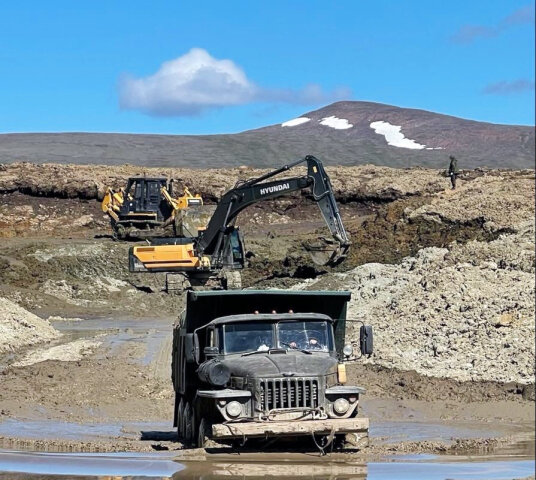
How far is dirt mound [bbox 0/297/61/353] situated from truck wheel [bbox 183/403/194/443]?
42.0 feet

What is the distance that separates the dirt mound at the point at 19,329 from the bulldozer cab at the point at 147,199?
44.6ft

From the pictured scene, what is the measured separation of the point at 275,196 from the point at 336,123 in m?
57.0

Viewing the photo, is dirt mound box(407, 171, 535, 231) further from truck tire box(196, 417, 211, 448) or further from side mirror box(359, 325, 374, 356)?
truck tire box(196, 417, 211, 448)

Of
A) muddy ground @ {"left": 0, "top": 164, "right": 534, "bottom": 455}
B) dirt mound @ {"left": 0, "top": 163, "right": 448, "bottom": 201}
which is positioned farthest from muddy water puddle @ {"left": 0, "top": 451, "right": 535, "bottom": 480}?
dirt mound @ {"left": 0, "top": 163, "right": 448, "bottom": 201}

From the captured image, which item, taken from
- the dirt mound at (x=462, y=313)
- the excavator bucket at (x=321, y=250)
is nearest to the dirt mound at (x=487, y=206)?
the excavator bucket at (x=321, y=250)

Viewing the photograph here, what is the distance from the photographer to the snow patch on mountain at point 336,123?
82713mm

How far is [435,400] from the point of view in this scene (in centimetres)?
1989

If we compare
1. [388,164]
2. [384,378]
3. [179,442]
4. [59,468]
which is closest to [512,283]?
[384,378]

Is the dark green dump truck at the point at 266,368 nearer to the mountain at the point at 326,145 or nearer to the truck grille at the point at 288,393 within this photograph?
the truck grille at the point at 288,393

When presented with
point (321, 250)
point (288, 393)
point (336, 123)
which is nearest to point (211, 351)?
point (288, 393)

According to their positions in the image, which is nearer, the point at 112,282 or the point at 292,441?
the point at 292,441

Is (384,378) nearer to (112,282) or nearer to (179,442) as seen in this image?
(179,442)

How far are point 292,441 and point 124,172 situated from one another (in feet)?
159

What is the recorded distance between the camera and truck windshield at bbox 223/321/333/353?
1332 centimetres
